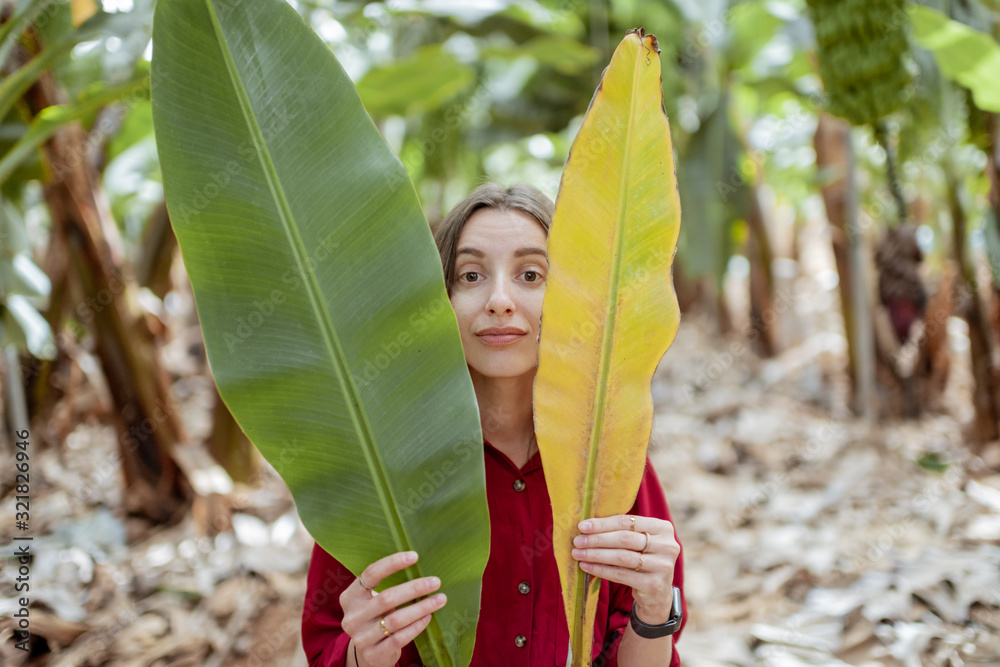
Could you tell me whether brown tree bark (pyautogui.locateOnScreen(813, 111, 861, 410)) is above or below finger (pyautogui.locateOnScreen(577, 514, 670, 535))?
above

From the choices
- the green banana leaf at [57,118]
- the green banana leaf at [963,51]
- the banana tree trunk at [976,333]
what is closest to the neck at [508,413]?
the green banana leaf at [57,118]

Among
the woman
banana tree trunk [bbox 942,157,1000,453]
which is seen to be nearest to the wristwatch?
the woman

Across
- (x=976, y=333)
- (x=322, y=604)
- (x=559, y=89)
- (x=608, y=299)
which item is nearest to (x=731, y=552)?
(x=976, y=333)

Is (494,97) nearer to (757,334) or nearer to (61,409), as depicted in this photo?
(757,334)

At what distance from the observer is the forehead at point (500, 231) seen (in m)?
0.71

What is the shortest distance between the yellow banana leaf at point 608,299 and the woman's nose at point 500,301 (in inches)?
5.4

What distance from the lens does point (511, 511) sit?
2.49 ft

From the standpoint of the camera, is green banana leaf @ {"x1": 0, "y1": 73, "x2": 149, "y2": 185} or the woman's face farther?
green banana leaf @ {"x1": 0, "y1": 73, "x2": 149, "y2": 185}

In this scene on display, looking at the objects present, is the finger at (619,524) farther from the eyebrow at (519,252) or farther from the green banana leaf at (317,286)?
the eyebrow at (519,252)

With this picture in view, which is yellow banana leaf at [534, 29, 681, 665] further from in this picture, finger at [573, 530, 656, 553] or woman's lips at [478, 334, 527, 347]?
woman's lips at [478, 334, 527, 347]

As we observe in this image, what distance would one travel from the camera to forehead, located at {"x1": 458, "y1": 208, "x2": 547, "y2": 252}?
0.71 meters

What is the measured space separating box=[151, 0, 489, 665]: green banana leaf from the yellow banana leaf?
8 cm

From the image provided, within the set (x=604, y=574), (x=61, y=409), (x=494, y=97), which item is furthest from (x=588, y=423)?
(x=494, y=97)

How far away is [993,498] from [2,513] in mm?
2381
